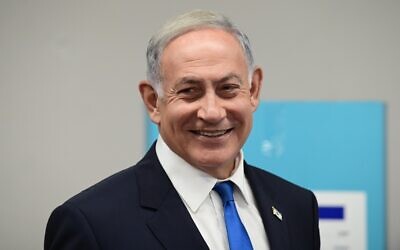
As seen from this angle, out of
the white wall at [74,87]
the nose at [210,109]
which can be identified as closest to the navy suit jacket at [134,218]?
the nose at [210,109]

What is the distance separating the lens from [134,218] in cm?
106

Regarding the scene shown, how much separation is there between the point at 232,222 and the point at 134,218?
0.67ft

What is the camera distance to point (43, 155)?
7.26 ft

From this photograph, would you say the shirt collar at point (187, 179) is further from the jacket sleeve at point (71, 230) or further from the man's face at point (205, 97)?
the jacket sleeve at point (71, 230)

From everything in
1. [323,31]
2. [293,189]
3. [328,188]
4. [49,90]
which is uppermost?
[323,31]

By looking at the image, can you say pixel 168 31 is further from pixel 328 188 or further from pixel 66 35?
pixel 328 188

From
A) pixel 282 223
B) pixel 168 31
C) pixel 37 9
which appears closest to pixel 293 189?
pixel 282 223

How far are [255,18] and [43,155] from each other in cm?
101

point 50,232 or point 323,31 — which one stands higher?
point 323,31

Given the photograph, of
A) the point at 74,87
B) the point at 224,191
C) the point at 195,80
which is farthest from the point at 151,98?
the point at 74,87

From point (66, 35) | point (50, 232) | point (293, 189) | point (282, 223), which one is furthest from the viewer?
point (66, 35)

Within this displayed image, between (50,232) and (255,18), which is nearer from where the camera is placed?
(50,232)

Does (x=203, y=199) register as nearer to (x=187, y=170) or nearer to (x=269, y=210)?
(x=187, y=170)

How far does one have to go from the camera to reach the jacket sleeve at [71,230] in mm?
996
